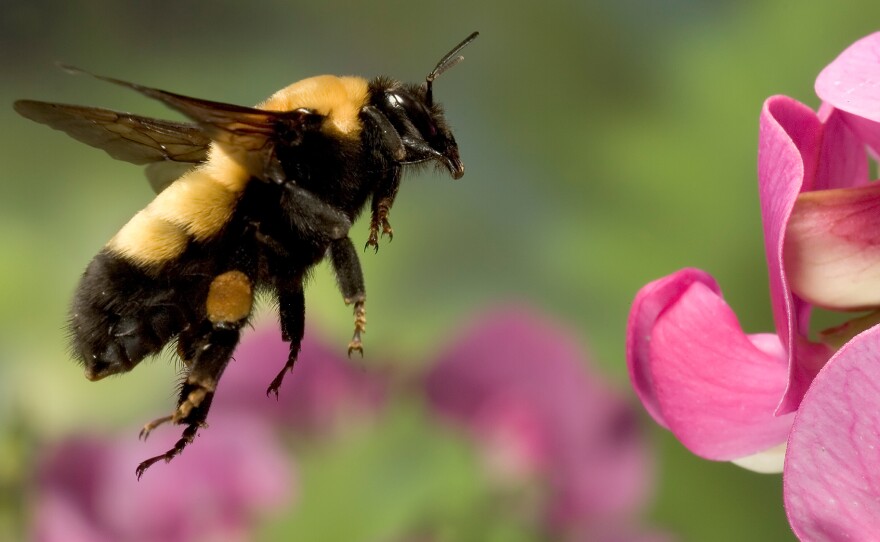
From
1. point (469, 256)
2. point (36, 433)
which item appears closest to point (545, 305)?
point (469, 256)

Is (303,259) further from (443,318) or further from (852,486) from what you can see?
(443,318)

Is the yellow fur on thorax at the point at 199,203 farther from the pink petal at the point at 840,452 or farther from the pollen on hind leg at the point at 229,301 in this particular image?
the pink petal at the point at 840,452

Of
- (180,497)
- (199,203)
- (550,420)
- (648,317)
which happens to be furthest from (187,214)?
(550,420)

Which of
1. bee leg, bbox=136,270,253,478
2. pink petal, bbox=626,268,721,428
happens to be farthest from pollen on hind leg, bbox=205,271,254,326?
pink petal, bbox=626,268,721,428

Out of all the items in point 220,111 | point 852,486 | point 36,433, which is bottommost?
point 36,433

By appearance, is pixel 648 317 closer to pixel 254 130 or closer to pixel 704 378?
pixel 704 378

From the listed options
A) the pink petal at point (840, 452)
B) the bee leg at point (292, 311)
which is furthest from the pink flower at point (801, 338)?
the bee leg at point (292, 311)

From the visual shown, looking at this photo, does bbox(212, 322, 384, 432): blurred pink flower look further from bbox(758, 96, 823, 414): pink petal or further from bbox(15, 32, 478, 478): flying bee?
bbox(758, 96, 823, 414): pink petal
